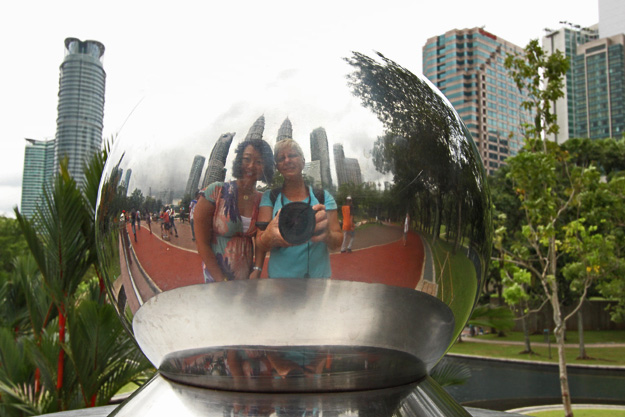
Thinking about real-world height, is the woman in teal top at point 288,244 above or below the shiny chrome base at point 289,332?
above

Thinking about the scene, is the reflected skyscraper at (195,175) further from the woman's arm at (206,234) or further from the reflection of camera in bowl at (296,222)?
the reflection of camera in bowl at (296,222)

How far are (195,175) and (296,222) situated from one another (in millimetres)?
366

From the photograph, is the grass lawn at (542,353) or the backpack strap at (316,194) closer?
the backpack strap at (316,194)

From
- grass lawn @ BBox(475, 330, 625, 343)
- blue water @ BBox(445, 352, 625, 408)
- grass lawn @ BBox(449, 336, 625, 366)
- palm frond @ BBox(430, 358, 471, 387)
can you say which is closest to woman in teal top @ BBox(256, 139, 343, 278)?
palm frond @ BBox(430, 358, 471, 387)

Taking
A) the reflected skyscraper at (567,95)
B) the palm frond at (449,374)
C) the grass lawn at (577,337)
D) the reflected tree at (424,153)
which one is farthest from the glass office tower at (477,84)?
the reflected tree at (424,153)

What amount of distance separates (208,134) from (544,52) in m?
9.44

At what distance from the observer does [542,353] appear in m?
24.4

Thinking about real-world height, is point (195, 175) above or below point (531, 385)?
above

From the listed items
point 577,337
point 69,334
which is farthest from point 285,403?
point 577,337

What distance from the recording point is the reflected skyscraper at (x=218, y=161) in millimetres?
1649

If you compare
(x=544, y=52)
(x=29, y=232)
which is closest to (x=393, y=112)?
(x=29, y=232)

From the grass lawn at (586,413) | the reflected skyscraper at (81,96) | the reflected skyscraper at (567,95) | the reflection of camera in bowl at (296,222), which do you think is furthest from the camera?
the reflected skyscraper at (567,95)

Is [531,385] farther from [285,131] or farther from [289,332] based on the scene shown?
[285,131]

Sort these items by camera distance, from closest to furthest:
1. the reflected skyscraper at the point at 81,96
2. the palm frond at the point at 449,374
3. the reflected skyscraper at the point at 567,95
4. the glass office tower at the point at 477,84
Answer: the palm frond at the point at 449,374
the reflected skyscraper at the point at 81,96
the glass office tower at the point at 477,84
the reflected skyscraper at the point at 567,95
